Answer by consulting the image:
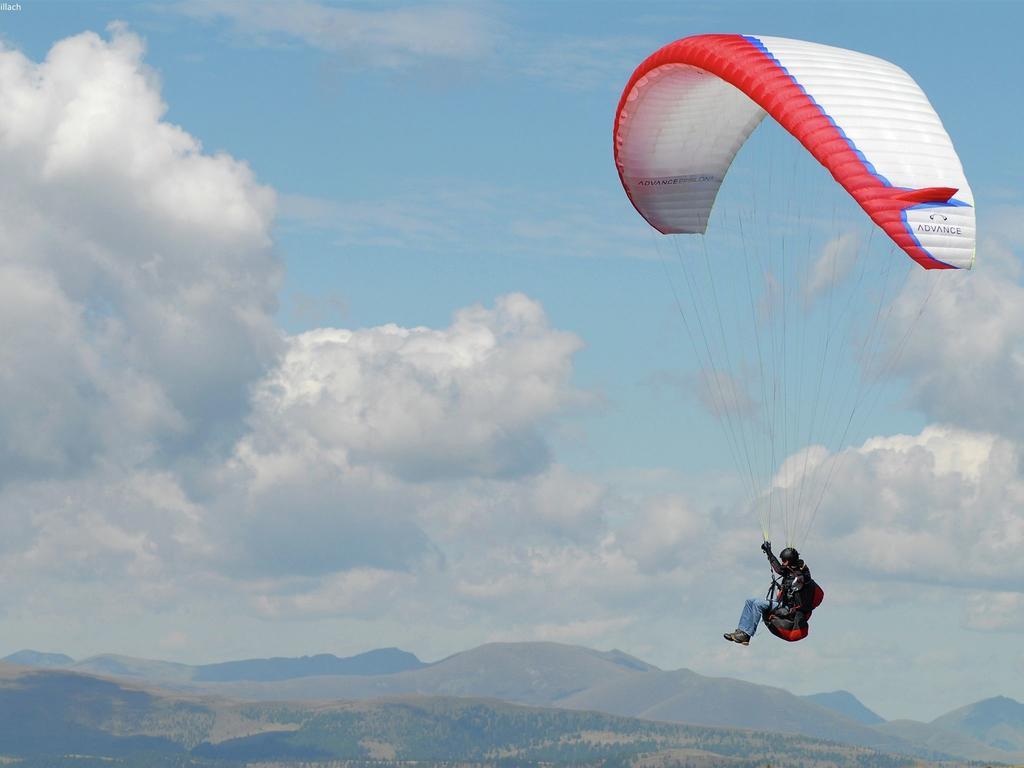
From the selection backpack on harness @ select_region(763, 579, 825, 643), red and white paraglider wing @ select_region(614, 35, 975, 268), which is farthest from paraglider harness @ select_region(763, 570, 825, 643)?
red and white paraglider wing @ select_region(614, 35, 975, 268)

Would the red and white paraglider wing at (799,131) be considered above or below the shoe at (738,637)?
above

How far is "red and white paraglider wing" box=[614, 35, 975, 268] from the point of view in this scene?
4569cm

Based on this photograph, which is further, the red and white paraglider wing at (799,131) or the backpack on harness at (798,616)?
the backpack on harness at (798,616)

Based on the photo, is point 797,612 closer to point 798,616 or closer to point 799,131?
point 798,616

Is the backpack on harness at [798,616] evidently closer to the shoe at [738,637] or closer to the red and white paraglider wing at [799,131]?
the shoe at [738,637]

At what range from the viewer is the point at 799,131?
4912cm

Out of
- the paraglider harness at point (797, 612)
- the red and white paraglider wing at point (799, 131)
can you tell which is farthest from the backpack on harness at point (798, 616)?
the red and white paraglider wing at point (799, 131)

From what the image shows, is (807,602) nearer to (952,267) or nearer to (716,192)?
(952,267)

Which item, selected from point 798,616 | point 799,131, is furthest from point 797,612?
→ point 799,131

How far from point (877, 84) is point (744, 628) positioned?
60.1 ft

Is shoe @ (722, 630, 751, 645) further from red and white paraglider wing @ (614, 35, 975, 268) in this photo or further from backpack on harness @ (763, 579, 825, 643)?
red and white paraglider wing @ (614, 35, 975, 268)

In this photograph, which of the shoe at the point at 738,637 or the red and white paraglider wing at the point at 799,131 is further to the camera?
the shoe at the point at 738,637

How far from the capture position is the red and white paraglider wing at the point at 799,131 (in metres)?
45.7

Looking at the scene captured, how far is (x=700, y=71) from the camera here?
191 feet
